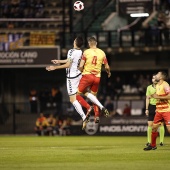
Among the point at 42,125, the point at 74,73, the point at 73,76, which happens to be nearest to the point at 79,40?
the point at 74,73

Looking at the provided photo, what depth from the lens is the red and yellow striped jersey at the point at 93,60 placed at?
1955 cm

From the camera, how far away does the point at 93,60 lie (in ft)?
64.2

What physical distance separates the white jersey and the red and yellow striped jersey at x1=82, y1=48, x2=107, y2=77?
10.1 inches

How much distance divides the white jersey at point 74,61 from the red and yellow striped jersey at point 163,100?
8.75 ft

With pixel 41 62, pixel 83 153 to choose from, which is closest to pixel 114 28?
pixel 41 62

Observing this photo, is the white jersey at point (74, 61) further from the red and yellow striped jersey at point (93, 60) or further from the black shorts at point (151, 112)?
the black shorts at point (151, 112)

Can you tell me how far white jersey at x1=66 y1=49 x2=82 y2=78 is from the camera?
19.6m

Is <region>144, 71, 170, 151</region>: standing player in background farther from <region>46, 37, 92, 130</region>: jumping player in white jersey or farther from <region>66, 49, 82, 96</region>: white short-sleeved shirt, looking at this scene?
<region>66, 49, 82, 96</region>: white short-sleeved shirt

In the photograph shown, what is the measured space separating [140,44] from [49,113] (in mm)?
6237

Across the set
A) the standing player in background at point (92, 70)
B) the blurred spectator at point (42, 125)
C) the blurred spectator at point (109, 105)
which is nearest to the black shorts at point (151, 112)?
the standing player in background at point (92, 70)

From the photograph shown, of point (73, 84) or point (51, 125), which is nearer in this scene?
point (73, 84)

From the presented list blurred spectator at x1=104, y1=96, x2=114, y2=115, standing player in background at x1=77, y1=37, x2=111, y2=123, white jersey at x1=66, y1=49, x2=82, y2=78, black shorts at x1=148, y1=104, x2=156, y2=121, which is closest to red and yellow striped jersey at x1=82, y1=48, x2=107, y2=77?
standing player in background at x1=77, y1=37, x2=111, y2=123

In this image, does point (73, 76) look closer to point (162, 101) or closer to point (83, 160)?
point (162, 101)

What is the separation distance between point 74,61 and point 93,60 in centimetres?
62
